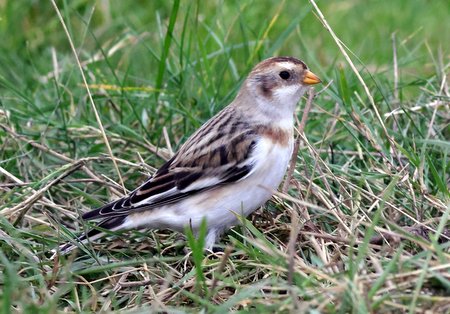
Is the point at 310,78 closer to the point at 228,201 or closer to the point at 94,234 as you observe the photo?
the point at 228,201

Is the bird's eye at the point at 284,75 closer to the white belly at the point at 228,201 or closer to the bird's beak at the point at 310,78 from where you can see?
the bird's beak at the point at 310,78

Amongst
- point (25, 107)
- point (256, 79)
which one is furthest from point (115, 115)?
point (256, 79)

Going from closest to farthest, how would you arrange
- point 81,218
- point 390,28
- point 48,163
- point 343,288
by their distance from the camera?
point 343,288
point 81,218
point 48,163
point 390,28

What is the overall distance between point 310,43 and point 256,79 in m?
3.02

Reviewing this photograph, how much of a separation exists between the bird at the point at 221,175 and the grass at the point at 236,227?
0.38ft

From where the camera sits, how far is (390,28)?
7.11m

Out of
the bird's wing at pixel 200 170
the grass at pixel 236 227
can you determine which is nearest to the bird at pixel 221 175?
the bird's wing at pixel 200 170

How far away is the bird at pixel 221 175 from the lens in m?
4.02

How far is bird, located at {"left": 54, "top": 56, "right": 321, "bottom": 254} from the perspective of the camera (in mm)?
4023

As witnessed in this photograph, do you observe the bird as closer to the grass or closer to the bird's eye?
the bird's eye

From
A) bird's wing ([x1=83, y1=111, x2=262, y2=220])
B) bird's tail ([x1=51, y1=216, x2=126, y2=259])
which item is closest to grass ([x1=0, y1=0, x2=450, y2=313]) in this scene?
bird's tail ([x1=51, y1=216, x2=126, y2=259])

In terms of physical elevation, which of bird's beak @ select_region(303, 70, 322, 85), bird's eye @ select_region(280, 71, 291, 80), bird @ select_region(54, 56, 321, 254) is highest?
bird's eye @ select_region(280, 71, 291, 80)

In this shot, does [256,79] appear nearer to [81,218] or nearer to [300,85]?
[300,85]

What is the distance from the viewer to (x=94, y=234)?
402cm
